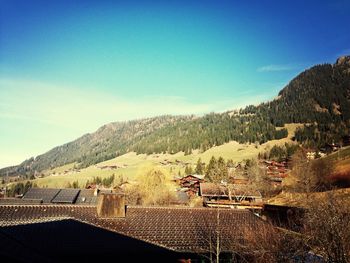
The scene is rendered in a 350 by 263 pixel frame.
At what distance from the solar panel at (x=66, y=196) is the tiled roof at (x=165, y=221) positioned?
4328 cm

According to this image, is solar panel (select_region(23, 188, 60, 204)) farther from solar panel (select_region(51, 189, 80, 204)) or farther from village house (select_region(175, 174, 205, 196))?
village house (select_region(175, 174, 205, 196))

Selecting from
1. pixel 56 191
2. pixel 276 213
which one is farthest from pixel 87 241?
pixel 56 191

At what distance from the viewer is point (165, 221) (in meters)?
26.9

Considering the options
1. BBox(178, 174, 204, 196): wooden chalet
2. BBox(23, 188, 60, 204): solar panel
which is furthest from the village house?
BBox(23, 188, 60, 204): solar panel

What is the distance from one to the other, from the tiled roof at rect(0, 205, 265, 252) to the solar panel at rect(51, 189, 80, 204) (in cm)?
4328

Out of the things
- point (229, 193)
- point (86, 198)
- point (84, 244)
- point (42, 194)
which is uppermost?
point (42, 194)

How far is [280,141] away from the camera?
625 feet

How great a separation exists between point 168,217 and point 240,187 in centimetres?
5178

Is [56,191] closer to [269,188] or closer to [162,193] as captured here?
[162,193]

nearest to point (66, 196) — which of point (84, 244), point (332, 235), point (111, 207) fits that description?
point (111, 207)

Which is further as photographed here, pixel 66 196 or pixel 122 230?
pixel 66 196

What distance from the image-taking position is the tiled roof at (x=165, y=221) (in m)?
24.2

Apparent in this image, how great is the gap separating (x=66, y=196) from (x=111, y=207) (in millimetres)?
50756

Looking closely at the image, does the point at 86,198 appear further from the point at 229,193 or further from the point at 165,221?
the point at 165,221
